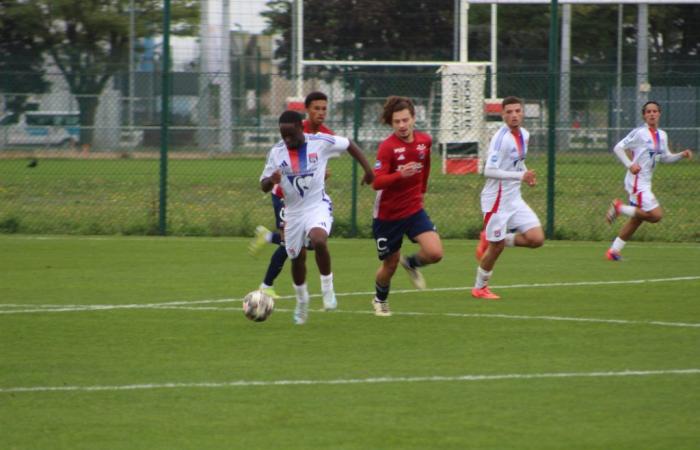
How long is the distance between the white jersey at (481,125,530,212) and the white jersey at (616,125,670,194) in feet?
A: 12.0

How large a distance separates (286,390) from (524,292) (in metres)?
5.18

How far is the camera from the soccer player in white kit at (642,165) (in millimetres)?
15438

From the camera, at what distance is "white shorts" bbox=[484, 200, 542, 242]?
12.1 meters

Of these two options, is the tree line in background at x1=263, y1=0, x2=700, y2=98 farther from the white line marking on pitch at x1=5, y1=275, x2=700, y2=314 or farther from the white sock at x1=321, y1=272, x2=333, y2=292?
the white sock at x1=321, y1=272, x2=333, y2=292

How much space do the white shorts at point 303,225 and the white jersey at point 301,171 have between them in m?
0.05

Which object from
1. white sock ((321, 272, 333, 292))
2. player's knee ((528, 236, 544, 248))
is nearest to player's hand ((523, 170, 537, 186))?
player's knee ((528, 236, 544, 248))

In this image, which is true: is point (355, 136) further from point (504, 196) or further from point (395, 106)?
point (395, 106)

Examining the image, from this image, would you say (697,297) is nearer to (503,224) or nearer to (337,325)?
(503,224)

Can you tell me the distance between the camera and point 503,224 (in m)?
12.2

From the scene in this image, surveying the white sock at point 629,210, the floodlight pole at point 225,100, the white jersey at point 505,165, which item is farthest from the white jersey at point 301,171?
the floodlight pole at point 225,100

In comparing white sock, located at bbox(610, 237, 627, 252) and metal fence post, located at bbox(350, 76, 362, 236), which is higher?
metal fence post, located at bbox(350, 76, 362, 236)

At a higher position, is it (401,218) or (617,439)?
(401,218)

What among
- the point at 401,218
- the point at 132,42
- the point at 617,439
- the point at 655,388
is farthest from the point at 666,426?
the point at 132,42

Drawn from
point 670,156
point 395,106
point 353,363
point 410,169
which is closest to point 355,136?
point 670,156
